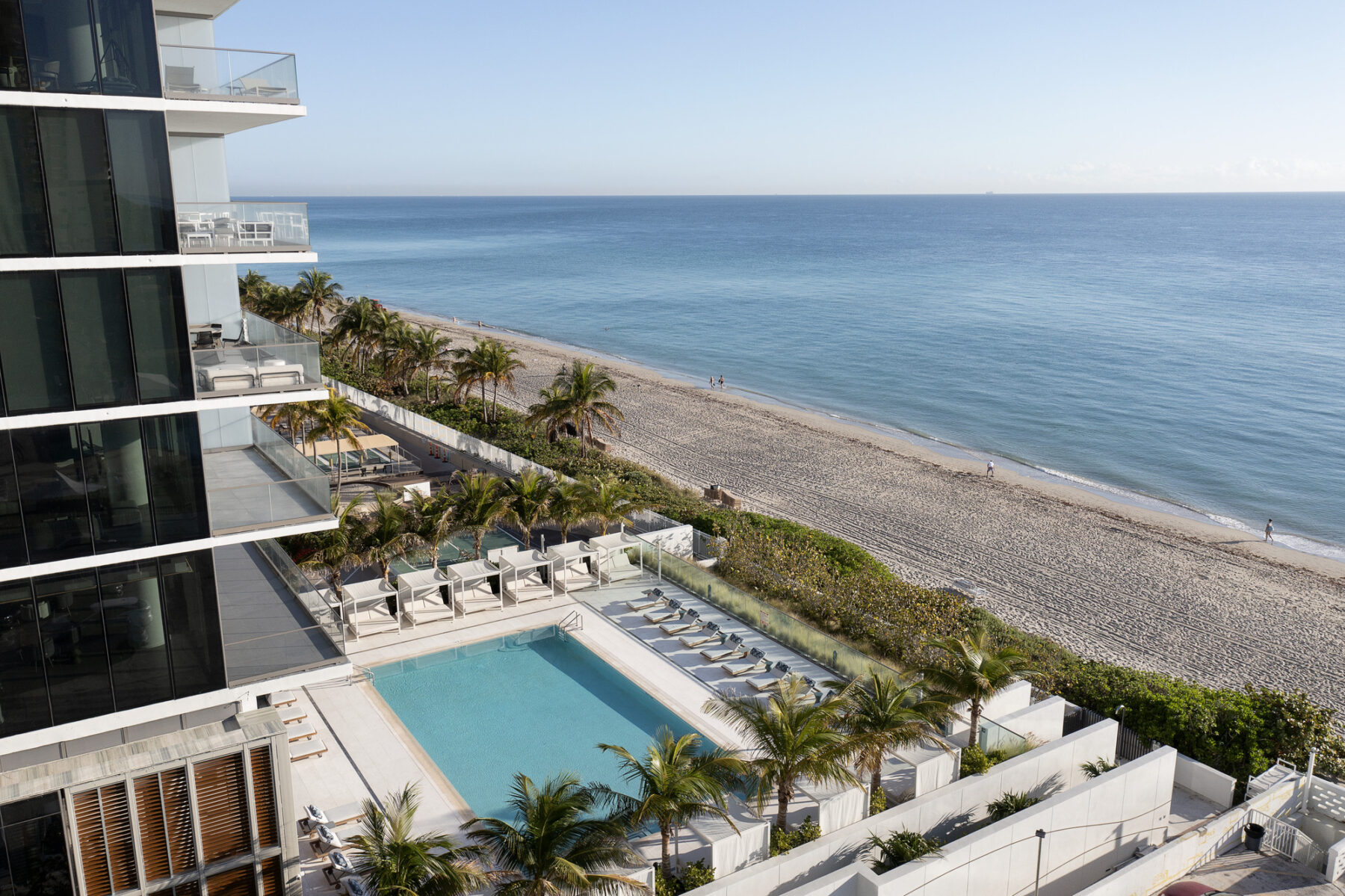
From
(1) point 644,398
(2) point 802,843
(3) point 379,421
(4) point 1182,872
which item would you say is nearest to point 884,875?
(2) point 802,843

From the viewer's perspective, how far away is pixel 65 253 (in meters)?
9.23

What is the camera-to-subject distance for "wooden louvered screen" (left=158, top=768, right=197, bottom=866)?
1052 centimetres

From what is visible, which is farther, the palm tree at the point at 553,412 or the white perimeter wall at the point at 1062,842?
the palm tree at the point at 553,412

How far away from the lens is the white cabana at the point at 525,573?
71.5ft

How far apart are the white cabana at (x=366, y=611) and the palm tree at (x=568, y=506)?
470 centimetres

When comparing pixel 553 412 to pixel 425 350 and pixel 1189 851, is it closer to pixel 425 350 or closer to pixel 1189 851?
pixel 425 350

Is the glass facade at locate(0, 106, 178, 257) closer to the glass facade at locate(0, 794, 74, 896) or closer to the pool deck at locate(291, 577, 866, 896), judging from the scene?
the glass facade at locate(0, 794, 74, 896)

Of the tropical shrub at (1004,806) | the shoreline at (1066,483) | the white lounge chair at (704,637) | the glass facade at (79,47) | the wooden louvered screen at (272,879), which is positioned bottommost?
the shoreline at (1066,483)

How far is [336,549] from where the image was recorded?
19.9 meters

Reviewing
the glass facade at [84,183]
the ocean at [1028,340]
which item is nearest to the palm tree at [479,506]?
the glass facade at [84,183]

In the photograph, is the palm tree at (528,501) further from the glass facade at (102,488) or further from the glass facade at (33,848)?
the glass facade at (33,848)

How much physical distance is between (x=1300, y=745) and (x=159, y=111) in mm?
19628

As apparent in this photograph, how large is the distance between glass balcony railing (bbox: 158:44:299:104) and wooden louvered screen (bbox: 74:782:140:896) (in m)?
7.97

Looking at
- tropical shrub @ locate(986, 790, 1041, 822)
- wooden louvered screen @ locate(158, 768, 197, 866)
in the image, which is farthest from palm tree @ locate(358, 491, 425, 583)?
tropical shrub @ locate(986, 790, 1041, 822)
